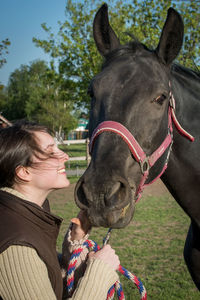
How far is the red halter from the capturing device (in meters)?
1.98

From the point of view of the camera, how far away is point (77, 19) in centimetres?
1611

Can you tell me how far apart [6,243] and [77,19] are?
16677 mm

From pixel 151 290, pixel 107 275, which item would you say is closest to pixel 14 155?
pixel 107 275

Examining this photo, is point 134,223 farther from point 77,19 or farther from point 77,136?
point 77,136

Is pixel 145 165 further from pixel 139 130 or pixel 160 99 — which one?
pixel 160 99

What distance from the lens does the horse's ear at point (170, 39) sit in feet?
7.72

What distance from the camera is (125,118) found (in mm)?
2020

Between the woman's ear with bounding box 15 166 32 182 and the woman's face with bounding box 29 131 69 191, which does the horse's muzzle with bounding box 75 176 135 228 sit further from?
the woman's ear with bounding box 15 166 32 182

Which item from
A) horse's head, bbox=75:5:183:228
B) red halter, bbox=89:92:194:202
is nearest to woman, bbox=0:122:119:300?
horse's head, bbox=75:5:183:228

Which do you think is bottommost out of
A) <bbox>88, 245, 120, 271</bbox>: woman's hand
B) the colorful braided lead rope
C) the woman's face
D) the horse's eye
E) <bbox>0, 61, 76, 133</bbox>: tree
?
<bbox>0, 61, 76, 133</bbox>: tree

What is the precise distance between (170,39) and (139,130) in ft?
2.99

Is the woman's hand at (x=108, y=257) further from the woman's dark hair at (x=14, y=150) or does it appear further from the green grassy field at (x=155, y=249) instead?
the green grassy field at (x=155, y=249)

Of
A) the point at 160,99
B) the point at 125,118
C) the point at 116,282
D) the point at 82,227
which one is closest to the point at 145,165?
the point at 125,118

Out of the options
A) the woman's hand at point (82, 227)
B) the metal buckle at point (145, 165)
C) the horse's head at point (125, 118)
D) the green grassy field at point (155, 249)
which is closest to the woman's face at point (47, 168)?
the horse's head at point (125, 118)
